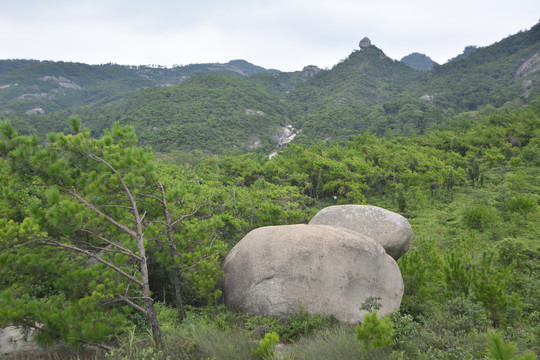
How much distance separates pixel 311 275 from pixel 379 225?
13.2 ft

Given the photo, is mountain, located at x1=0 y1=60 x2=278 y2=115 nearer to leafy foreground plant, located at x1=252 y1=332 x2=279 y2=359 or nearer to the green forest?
the green forest

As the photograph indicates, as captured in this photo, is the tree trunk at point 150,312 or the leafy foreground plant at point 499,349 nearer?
the leafy foreground plant at point 499,349

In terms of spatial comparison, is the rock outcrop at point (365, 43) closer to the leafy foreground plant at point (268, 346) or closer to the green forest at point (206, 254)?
the green forest at point (206, 254)

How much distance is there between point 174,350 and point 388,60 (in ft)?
480

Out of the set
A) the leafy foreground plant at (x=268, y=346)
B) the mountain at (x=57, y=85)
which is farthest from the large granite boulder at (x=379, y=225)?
the mountain at (x=57, y=85)

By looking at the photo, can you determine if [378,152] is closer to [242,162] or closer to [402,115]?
[242,162]

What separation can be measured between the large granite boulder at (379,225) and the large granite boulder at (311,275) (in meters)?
1.57

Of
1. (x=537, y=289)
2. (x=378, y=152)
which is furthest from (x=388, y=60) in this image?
(x=537, y=289)

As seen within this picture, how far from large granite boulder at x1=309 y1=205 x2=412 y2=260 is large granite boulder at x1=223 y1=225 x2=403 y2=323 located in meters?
1.57

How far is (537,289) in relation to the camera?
895cm

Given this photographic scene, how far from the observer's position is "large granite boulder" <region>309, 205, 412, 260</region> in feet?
33.2

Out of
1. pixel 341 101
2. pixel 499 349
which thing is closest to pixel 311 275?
pixel 499 349

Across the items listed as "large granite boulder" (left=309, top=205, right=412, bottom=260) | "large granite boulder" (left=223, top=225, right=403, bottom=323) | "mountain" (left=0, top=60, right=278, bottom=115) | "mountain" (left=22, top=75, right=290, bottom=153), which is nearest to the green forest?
"large granite boulder" (left=223, top=225, right=403, bottom=323)

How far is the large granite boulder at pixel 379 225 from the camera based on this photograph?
10.1 meters
